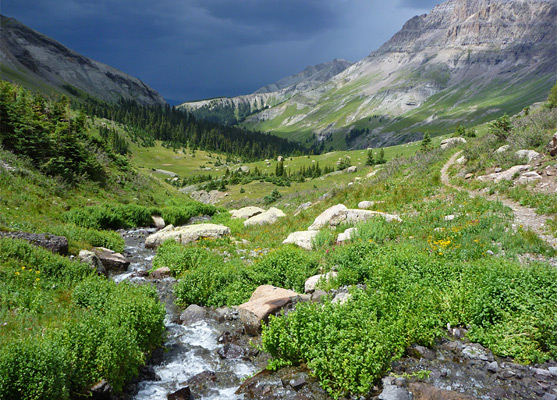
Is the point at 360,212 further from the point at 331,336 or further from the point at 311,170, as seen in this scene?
the point at 311,170

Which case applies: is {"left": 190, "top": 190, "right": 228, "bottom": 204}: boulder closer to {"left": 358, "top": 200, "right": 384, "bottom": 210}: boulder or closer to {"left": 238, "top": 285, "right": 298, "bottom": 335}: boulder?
{"left": 358, "top": 200, "right": 384, "bottom": 210}: boulder

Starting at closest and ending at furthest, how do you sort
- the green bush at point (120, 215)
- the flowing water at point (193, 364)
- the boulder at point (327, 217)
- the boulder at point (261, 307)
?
the flowing water at point (193, 364), the boulder at point (261, 307), the boulder at point (327, 217), the green bush at point (120, 215)

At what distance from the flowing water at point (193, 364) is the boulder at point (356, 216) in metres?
10.7

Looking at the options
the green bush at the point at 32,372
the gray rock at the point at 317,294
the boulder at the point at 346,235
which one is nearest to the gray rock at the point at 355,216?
the boulder at the point at 346,235

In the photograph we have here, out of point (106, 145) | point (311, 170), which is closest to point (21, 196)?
point (106, 145)

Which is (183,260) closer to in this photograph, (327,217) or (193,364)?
(193,364)

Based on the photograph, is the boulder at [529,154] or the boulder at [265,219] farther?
the boulder at [265,219]

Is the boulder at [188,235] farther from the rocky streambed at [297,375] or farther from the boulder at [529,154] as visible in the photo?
the boulder at [529,154]

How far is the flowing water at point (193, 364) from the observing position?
7221mm

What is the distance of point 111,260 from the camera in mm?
16109

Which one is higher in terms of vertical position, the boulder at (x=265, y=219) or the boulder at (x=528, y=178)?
the boulder at (x=528, y=178)

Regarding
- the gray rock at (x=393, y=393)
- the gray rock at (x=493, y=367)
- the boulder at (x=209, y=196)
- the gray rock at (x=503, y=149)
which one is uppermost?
the gray rock at (x=503, y=149)

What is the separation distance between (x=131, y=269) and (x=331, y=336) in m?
13.7

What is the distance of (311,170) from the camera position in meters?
111
